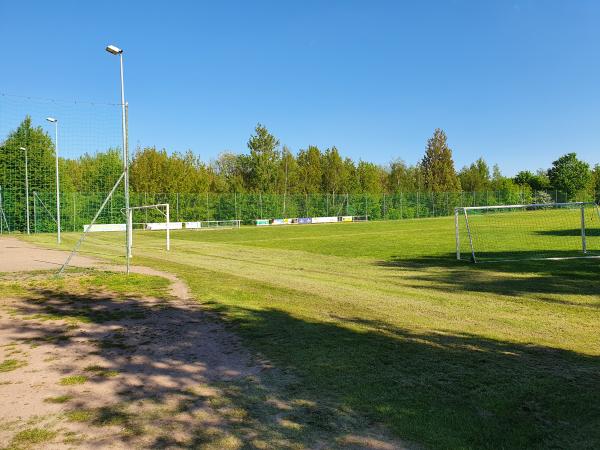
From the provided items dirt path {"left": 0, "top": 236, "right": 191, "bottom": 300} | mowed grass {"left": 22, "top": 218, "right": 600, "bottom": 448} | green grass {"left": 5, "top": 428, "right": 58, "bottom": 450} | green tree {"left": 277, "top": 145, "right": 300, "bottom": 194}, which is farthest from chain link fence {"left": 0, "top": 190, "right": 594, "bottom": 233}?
green grass {"left": 5, "top": 428, "right": 58, "bottom": 450}

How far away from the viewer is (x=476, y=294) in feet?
29.3

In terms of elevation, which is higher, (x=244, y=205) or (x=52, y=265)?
(x=244, y=205)

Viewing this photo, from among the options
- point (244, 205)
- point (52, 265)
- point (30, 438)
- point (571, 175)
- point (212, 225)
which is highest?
point (571, 175)

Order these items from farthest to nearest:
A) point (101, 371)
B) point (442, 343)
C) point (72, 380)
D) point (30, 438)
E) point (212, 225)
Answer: point (212, 225) → point (442, 343) → point (101, 371) → point (72, 380) → point (30, 438)

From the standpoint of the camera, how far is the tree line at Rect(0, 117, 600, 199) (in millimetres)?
37125

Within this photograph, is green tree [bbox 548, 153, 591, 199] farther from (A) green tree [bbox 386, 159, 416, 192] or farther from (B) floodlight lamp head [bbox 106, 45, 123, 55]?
(B) floodlight lamp head [bbox 106, 45, 123, 55]

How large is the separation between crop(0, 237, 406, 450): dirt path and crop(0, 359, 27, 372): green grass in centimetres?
1

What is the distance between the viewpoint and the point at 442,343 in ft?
18.4

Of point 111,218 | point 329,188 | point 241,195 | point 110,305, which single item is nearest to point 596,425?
point 110,305

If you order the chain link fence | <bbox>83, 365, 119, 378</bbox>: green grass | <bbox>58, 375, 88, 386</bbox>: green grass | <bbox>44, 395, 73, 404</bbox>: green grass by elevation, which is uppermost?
the chain link fence

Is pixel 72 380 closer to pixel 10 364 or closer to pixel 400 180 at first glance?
pixel 10 364

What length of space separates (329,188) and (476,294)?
5850 cm

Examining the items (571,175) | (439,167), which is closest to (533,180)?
(571,175)

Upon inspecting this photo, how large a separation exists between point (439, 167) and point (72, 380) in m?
79.9
